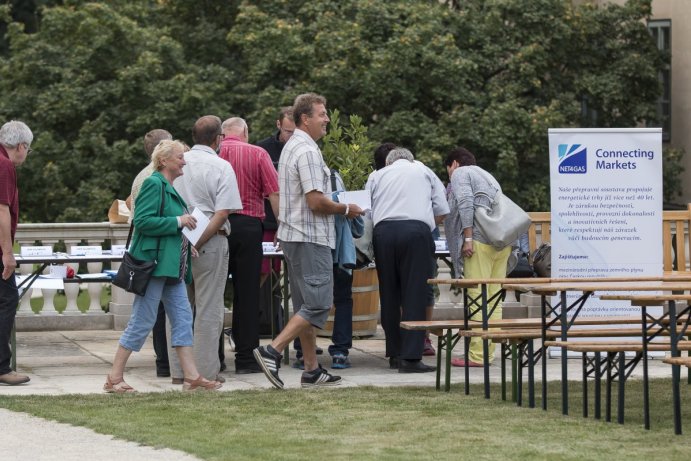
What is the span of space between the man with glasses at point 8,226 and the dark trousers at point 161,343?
1.04m

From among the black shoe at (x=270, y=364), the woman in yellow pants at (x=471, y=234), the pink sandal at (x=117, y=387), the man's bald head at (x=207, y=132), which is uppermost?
the man's bald head at (x=207, y=132)

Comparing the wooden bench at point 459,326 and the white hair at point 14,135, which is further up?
the white hair at point 14,135

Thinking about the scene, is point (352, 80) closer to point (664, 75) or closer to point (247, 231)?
point (664, 75)

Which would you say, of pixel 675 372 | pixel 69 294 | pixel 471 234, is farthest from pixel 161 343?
pixel 675 372

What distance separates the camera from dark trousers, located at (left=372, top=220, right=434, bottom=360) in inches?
478

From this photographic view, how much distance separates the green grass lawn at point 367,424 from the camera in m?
8.22

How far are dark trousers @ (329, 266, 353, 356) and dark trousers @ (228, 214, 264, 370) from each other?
0.81 meters

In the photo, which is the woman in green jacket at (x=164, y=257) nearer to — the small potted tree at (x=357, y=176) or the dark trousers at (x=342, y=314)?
the dark trousers at (x=342, y=314)

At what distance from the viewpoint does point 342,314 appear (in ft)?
41.4

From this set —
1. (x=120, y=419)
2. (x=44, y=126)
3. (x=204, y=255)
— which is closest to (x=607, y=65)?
(x=44, y=126)

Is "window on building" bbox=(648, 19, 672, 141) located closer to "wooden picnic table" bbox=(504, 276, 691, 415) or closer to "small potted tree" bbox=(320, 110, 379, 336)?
"small potted tree" bbox=(320, 110, 379, 336)

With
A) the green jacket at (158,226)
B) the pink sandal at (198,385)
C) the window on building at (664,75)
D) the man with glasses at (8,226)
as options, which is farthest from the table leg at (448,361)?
the window on building at (664,75)

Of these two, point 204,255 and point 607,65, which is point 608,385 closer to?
point 204,255

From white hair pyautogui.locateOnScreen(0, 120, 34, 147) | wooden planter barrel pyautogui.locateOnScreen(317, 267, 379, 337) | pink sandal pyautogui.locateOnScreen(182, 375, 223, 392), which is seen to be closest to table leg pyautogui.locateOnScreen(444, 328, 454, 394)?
pink sandal pyautogui.locateOnScreen(182, 375, 223, 392)
